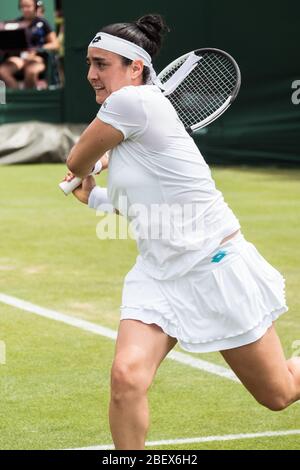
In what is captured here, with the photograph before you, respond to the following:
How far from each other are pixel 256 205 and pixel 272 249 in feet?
9.37

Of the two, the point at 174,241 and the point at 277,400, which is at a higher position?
the point at 174,241

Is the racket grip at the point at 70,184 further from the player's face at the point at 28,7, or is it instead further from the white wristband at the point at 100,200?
the player's face at the point at 28,7

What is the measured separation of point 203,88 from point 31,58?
13026 mm

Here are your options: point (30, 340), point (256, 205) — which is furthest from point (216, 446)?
point (256, 205)

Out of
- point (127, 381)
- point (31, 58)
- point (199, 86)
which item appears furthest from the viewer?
point (31, 58)

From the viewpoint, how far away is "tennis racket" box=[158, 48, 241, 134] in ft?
17.8

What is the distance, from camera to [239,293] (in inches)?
181

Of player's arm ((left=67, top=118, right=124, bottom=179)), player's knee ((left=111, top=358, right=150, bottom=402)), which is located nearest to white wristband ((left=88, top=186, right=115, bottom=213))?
player's arm ((left=67, top=118, right=124, bottom=179))

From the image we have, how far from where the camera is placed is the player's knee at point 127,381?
424cm

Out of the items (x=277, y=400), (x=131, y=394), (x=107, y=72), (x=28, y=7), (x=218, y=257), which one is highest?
(x=107, y=72)

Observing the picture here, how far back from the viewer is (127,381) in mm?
4238

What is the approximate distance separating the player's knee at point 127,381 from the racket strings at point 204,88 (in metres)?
1.55

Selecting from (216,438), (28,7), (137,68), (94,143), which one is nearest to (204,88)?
(137,68)

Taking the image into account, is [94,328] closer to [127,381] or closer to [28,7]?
[127,381]
